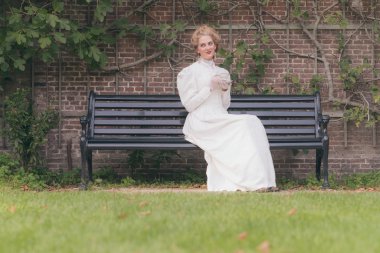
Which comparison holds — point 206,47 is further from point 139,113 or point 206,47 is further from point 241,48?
point 241,48

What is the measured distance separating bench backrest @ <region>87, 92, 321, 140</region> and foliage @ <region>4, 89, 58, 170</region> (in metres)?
0.66

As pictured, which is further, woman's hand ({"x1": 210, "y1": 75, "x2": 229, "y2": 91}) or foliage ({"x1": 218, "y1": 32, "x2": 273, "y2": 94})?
foliage ({"x1": 218, "y1": 32, "x2": 273, "y2": 94})

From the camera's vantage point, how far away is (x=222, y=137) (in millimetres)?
8484

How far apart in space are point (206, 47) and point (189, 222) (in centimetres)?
349

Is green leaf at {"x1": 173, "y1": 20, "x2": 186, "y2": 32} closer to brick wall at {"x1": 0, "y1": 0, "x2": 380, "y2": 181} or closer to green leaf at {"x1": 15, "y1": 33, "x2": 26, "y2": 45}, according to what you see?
brick wall at {"x1": 0, "y1": 0, "x2": 380, "y2": 181}

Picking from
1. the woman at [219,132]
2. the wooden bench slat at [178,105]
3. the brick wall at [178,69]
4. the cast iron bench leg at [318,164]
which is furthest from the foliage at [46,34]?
the cast iron bench leg at [318,164]

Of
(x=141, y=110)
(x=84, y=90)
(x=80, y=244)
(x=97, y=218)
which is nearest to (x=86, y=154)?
(x=141, y=110)

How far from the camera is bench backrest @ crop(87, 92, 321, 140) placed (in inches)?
380

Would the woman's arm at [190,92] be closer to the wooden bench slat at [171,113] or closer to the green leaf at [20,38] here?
the wooden bench slat at [171,113]

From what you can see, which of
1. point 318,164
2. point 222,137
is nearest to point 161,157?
point 318,164

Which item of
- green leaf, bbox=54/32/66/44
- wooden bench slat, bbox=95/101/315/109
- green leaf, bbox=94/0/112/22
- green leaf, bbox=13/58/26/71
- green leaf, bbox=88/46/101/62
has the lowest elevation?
wooden bench slat, bbox=95/101/315/109

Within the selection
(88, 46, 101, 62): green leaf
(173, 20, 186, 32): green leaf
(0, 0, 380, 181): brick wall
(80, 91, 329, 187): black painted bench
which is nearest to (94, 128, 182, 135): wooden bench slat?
(80, 91, 329, 187): black painted bench

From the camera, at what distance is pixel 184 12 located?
35.0 feet

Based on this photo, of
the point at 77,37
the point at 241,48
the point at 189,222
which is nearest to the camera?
the point at 189,222
